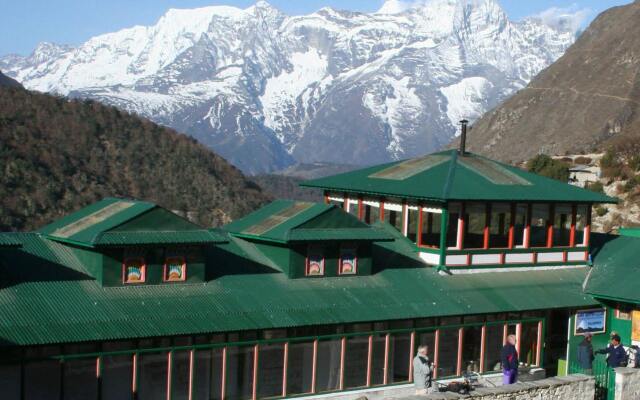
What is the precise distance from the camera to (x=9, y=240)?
20969 mm

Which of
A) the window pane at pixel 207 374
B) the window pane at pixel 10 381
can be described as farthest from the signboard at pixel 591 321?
the window pane at pixel 10 381

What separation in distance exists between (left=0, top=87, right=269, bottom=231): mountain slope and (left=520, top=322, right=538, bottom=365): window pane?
50027 millimetres

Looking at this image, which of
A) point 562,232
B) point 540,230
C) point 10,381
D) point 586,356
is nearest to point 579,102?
Result: point 540,230

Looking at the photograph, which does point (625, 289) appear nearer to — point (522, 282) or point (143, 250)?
point (522, 282)

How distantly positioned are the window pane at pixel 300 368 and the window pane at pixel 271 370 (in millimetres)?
260

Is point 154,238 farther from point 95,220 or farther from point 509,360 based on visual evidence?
point 509,360

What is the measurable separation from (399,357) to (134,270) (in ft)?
22.3

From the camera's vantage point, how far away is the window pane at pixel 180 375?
20.5m

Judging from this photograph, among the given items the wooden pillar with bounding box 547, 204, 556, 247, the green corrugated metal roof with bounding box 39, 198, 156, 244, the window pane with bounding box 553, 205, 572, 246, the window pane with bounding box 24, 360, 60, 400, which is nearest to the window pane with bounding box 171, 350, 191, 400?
the window pane with bounding box 24, 360, 60, 400

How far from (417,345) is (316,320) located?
123 inches

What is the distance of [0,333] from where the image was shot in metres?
18.4

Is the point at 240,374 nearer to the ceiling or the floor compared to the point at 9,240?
nearer to the floor

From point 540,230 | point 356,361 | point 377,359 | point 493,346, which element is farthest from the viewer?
point 540,230

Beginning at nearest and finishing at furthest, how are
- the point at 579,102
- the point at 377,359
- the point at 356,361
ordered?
the point at 356,361 < the point at 377,359 < the point at 579,102
